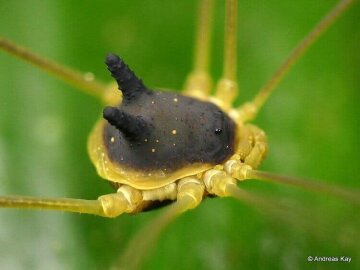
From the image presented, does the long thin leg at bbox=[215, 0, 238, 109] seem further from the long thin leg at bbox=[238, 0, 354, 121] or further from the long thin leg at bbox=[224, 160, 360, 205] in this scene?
the long thin leg at bbox=[224, 160, 360, 205]

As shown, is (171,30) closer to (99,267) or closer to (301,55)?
(301,55)

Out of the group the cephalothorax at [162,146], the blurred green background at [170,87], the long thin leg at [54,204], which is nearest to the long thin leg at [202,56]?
the blurred green background at [170,87]

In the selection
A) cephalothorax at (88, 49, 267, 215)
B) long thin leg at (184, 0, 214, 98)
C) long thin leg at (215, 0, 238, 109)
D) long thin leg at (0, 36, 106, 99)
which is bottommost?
cephalothorax at (88, 49, 267, 215)

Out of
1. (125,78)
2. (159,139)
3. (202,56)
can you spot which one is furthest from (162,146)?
(202,56)

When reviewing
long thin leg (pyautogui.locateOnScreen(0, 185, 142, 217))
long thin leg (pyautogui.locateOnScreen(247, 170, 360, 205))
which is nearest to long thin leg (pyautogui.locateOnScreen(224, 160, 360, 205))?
long thin leg (pyautogui.locateOnScreen(247, 170, 360, 205))

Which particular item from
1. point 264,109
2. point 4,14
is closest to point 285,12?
point 264,109
